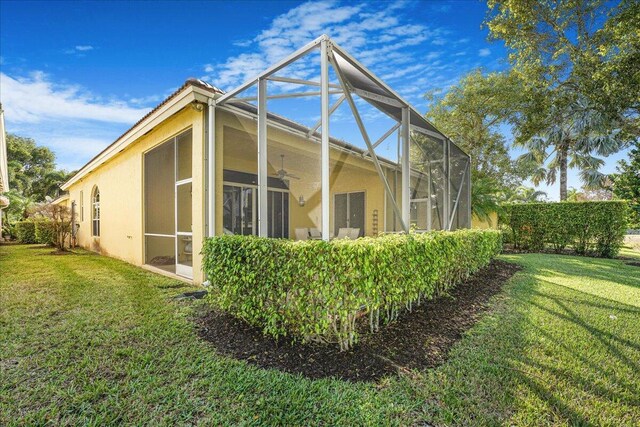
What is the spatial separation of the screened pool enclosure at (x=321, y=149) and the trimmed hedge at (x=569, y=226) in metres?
5.41

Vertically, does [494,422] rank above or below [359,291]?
below

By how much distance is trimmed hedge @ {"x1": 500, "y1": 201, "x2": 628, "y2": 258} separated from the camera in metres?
10.5

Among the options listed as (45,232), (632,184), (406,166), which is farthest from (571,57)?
(45,232)

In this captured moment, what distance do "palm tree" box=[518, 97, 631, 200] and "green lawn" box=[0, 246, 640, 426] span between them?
45.7 ft

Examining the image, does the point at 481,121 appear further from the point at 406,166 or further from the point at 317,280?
the point at 317,280

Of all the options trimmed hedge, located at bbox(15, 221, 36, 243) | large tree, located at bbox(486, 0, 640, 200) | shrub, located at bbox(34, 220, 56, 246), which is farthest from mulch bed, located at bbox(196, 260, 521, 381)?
trimmed hedge, located at bbox(15, 221, 36, 243)

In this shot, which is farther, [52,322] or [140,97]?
[140,97]

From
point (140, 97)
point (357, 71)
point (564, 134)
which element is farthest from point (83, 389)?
point (564, 134)

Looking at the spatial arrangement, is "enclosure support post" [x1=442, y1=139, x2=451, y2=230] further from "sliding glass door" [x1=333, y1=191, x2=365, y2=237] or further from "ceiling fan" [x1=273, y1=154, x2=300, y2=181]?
"sliding glass door" [x1=333, y1=191, x2=365, y2=237]

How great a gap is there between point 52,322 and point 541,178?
30090 mm

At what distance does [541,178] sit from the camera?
79.0ft

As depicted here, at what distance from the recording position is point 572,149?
19719 millimetres

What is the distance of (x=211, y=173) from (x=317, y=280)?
366 cm

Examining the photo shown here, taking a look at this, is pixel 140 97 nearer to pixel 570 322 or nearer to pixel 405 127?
pixel 405 127
